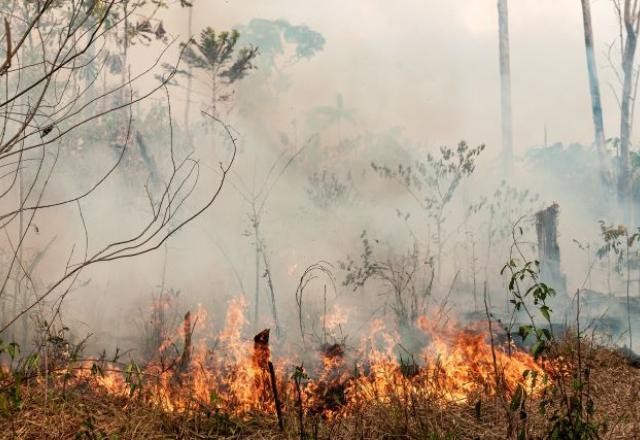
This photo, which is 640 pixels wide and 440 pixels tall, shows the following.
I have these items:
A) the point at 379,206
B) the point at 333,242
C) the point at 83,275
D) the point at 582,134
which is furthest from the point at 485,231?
the point at 582,134

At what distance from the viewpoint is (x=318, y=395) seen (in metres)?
4.72

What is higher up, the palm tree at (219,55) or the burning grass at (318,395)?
the palm tree at (219,55)

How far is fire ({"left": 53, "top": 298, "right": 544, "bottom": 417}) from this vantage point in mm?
4266

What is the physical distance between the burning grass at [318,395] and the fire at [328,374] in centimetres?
2

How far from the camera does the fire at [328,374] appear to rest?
14.0 ft

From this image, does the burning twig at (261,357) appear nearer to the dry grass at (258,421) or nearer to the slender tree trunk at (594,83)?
the dry grass at (258,421)

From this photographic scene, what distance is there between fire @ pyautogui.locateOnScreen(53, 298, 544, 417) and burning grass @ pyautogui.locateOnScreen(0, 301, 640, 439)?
16mm

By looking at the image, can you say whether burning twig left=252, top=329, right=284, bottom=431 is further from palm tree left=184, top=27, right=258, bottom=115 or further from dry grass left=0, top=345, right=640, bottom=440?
palm tree left=184, top=27, right=258, bottom=115

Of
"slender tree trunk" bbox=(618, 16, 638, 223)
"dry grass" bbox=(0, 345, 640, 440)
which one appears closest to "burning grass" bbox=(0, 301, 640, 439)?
"dry grass" bbox=(0, 345, 640, 440)

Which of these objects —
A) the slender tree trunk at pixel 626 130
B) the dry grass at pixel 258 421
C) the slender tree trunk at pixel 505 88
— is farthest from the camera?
the slender tree trunk at pixel 505 88

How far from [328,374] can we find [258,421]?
3.73 ft

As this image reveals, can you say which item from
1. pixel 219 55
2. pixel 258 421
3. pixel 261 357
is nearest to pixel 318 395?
pixel 261 357

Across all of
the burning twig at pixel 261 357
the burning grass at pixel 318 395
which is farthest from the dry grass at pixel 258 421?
the burning twig at pixel 261 357

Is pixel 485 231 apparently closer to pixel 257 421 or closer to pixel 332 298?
pixel 332 298
